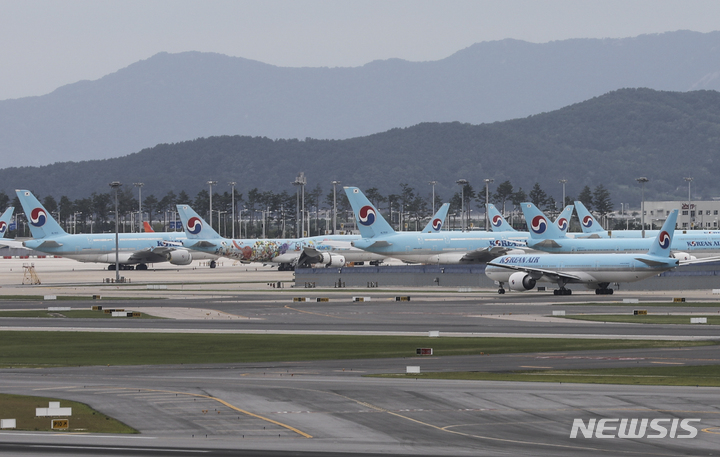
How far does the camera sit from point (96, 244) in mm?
137000

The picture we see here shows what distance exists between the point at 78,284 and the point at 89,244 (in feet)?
96.3

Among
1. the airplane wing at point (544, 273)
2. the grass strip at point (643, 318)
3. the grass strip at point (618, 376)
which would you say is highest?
the airplane wing at point (544, 273)

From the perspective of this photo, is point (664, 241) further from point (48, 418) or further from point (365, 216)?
point (48, 418)

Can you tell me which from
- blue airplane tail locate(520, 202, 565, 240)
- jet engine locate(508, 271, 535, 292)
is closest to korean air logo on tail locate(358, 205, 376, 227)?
blue airplane tail locate(520, 202, 565, 240)

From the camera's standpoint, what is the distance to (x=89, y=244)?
5379 inches

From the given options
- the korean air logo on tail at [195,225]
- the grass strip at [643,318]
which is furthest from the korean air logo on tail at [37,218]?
the grass strip at [643,318]

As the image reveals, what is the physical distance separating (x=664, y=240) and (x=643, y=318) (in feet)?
71.8

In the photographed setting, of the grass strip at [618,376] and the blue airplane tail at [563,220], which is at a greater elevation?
the blue airplane tail at [563,220]

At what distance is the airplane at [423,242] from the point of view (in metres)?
114

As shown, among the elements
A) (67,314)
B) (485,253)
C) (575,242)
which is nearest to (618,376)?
(67,314)

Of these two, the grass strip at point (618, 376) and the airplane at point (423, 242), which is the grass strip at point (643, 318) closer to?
the grass strip at point (618, 376)

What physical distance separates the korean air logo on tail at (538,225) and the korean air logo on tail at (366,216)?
20.9 meters

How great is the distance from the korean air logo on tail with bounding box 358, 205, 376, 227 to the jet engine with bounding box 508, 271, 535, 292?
34.2m

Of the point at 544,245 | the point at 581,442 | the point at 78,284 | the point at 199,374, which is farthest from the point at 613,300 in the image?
the point at 78,284
